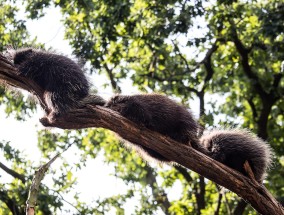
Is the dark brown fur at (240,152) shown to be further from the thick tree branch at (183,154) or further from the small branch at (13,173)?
the small branch at (13,173)

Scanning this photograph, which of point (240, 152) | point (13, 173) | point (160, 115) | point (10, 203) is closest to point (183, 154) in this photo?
point (160, 115)

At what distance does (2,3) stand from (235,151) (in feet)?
25.2

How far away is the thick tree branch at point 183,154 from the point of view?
441 cm

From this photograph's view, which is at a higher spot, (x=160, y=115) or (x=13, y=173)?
(x=13, y=173)

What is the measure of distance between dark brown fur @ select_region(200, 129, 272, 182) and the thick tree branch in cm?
40

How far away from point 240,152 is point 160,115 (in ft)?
3.02

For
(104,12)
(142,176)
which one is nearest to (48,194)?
(104,12)

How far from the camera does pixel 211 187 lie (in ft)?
46.8

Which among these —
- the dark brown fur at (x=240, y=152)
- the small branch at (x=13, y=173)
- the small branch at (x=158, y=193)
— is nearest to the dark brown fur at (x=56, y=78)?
the dark brown fur at (x=240, y=152)

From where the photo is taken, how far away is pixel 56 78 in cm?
484

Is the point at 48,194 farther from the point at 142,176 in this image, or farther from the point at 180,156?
the point at 180,156

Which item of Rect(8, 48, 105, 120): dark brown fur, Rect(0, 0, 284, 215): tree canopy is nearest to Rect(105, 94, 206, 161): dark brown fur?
Rect(8, 48, 105, 120): dark brown fur

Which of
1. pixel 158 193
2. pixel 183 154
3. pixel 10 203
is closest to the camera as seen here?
pixel 183 154

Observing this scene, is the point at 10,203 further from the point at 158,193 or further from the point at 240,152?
→ the point at 240,152
